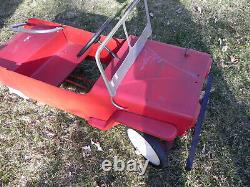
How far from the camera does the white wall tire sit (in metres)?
3.24

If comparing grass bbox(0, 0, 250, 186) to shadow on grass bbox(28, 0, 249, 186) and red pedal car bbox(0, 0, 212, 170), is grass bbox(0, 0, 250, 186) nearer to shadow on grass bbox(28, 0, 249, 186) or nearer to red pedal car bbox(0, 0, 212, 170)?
shadow on grass bbox(28, 0, 249, 186)

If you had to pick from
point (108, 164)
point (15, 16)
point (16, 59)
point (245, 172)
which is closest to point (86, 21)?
point (15, 16)

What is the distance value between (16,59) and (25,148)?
42.3 inches

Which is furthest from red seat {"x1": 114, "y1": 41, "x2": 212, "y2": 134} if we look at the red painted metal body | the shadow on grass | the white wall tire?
the shadow on grass

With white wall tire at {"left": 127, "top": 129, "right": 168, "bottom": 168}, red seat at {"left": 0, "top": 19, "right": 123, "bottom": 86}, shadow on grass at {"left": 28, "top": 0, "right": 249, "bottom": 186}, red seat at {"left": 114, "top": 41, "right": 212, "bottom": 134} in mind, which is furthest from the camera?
red seat at {"left": 0, "top": 19, "right": 123, "bottom": 86}

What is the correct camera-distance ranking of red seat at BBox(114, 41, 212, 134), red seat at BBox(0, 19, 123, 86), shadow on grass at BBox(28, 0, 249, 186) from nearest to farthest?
red seat at BBox(114, 41, 212, 134) → shadow on grass at BBox(28, 0, 249, 186) → red seat at BBox(0, 19, 123, 86)

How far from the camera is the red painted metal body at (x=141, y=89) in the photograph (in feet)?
10.2

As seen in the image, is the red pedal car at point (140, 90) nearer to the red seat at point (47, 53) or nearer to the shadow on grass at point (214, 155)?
the red seat at point (47, 53)

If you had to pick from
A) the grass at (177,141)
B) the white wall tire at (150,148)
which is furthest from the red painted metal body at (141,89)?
the grass at (177,141)

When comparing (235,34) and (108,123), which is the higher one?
(108,123)

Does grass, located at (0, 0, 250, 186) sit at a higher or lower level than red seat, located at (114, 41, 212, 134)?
lower

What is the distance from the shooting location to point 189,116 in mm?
3000

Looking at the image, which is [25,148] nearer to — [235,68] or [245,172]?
[245,172]

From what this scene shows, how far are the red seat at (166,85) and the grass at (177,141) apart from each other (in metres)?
0.67
